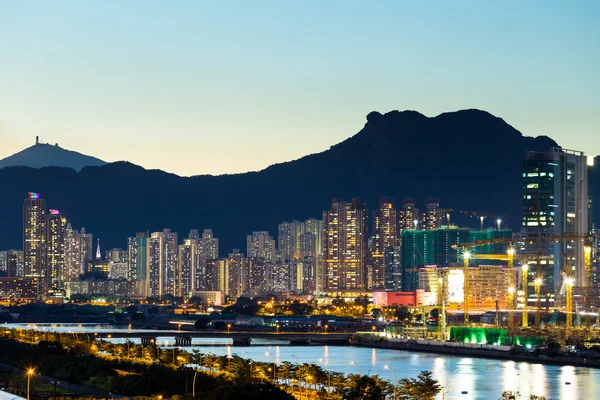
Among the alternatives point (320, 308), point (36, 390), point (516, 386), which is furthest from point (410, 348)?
point (320, 308)

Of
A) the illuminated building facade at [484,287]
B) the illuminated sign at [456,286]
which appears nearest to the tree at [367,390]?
the illuminated sign at [456,286]

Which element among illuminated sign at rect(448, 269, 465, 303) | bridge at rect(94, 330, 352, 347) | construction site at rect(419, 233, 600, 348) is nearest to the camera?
construction site at rect(419, 233, 600, 348)

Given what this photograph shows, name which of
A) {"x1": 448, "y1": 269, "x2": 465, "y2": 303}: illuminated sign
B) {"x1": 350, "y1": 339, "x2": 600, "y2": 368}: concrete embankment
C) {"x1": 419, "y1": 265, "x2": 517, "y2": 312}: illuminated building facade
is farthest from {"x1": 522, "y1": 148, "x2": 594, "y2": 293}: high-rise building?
{"x1": 350, "y1": 339, "x2": 600, "y2": 368}: concrete embankment

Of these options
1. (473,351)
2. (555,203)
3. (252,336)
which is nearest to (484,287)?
(555,203)

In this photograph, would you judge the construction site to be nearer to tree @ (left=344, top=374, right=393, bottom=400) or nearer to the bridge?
the bridge

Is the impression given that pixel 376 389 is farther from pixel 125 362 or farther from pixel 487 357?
pixel 487 357

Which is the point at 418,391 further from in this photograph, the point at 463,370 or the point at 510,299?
the point at 510,299
